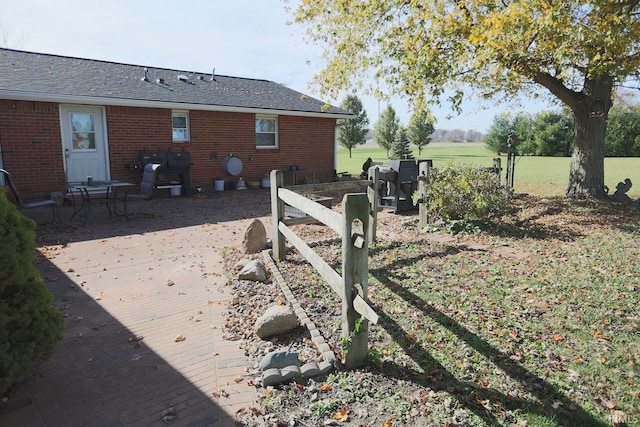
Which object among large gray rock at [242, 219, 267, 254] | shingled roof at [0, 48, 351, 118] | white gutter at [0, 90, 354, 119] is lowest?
large gray rock at [242, 219, 267, 254]

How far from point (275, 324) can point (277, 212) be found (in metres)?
2.38

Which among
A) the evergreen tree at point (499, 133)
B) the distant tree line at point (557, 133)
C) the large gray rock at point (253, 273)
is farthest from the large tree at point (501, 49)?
the evergreen tree at point (499, 133)

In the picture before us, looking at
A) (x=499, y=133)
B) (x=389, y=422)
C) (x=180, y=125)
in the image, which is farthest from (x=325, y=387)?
(x=499, y=133)

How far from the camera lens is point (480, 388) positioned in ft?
9.73

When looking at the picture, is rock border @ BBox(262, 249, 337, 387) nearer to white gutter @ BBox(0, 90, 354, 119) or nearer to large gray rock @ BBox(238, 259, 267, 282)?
large gray rock @ BBox(238, 259, 267, 282)

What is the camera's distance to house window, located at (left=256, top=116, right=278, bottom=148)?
51.9 feet

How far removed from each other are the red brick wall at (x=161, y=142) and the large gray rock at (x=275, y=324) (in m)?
10.3

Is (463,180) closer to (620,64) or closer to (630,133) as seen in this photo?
(620,64)

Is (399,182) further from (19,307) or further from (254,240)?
(19,307)

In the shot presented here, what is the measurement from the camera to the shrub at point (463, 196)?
7.76 m

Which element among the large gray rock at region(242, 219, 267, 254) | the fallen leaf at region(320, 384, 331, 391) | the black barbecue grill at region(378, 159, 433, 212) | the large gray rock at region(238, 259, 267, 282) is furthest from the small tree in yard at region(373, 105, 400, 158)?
the fallen leaf at region(320, 384, 331, 391)

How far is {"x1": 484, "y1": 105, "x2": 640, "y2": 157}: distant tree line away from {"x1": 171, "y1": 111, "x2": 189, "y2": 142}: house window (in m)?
27.1

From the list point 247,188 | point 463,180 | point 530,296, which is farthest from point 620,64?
point 247,188

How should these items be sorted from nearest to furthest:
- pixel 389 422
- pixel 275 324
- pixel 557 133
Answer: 1. pixel 389 422
2. pixel 275 324
3. pixel 557 133
